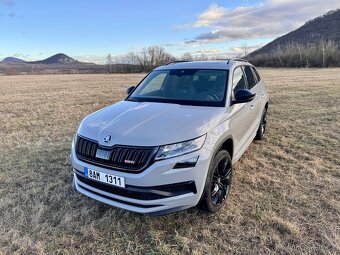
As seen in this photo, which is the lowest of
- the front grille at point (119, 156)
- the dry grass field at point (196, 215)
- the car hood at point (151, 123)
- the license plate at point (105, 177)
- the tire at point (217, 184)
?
Answer: the dry grass field at point (196, 215)

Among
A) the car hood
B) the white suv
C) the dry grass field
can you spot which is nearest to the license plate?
the white suv

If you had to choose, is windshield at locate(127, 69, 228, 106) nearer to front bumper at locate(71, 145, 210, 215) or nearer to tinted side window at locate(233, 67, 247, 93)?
tinted side window at locate(233, 67, 247, 93)

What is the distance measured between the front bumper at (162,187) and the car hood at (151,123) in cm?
24

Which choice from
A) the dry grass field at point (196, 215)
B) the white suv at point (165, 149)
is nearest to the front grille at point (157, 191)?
the white suv at point (165, 149)

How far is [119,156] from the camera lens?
2.88 metres

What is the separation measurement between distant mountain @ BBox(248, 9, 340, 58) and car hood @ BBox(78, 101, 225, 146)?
71.7 m

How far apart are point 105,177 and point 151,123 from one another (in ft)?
2.48

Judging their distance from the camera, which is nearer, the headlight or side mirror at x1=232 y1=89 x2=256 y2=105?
the headlight

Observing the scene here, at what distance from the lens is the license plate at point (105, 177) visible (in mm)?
2877

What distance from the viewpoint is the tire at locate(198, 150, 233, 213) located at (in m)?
3.12

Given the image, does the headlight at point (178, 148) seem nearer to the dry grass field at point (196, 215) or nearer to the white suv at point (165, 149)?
the white suv at point (165, 149)

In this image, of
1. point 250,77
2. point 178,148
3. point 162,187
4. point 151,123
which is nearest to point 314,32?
point 250,77

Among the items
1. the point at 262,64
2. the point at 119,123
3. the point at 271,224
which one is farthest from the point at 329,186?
the point at 262,64

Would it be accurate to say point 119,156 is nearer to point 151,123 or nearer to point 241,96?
point 151,123
